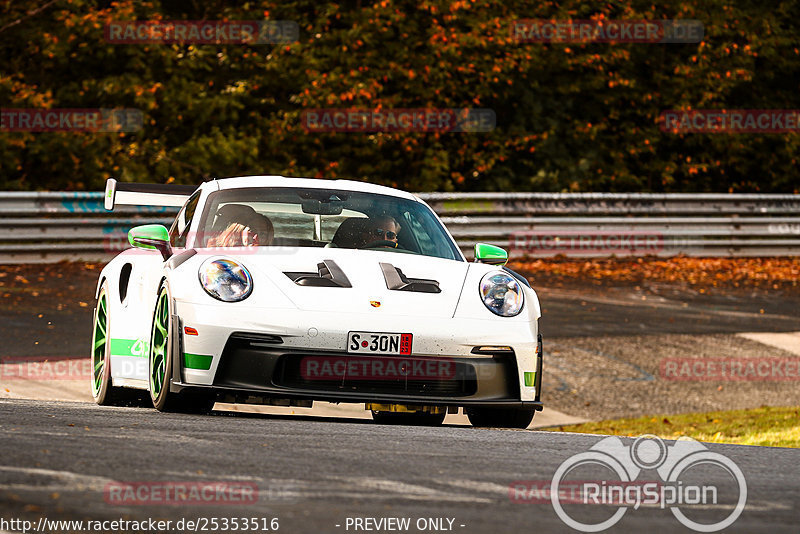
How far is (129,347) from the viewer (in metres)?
8.24

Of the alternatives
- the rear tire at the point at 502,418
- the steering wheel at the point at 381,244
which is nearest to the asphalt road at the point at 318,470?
the rear tire at the point at 502,418

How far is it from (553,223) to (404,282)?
13.8 meters

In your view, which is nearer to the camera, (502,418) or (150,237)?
(502,418)

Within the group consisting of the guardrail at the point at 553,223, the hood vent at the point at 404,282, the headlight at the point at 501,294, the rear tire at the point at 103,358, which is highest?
the hood vent at the point at 404,282

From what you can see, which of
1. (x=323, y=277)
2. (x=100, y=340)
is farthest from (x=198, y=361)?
(x=100, y=340)

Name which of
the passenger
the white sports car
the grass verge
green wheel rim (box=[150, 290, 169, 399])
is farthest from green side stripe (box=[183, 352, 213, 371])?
the grass verge

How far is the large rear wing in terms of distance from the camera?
9.34 metres

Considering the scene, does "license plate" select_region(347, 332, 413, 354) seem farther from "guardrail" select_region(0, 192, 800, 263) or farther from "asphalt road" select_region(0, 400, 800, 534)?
"guardrail" select_region(0, 192, 800, 263)

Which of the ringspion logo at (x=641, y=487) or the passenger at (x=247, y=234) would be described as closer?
the ringspion logo at (x=641, y=487)

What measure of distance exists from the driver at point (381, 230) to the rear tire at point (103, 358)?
1.90 m

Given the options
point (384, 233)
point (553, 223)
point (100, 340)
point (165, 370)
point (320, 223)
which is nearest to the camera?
point (165, 370)

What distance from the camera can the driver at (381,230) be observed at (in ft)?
26.3

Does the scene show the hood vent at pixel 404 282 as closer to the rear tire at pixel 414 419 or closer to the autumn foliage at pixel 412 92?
the rear tire at pixel 414 419

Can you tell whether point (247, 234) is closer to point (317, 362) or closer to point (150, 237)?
point (150, 237)
